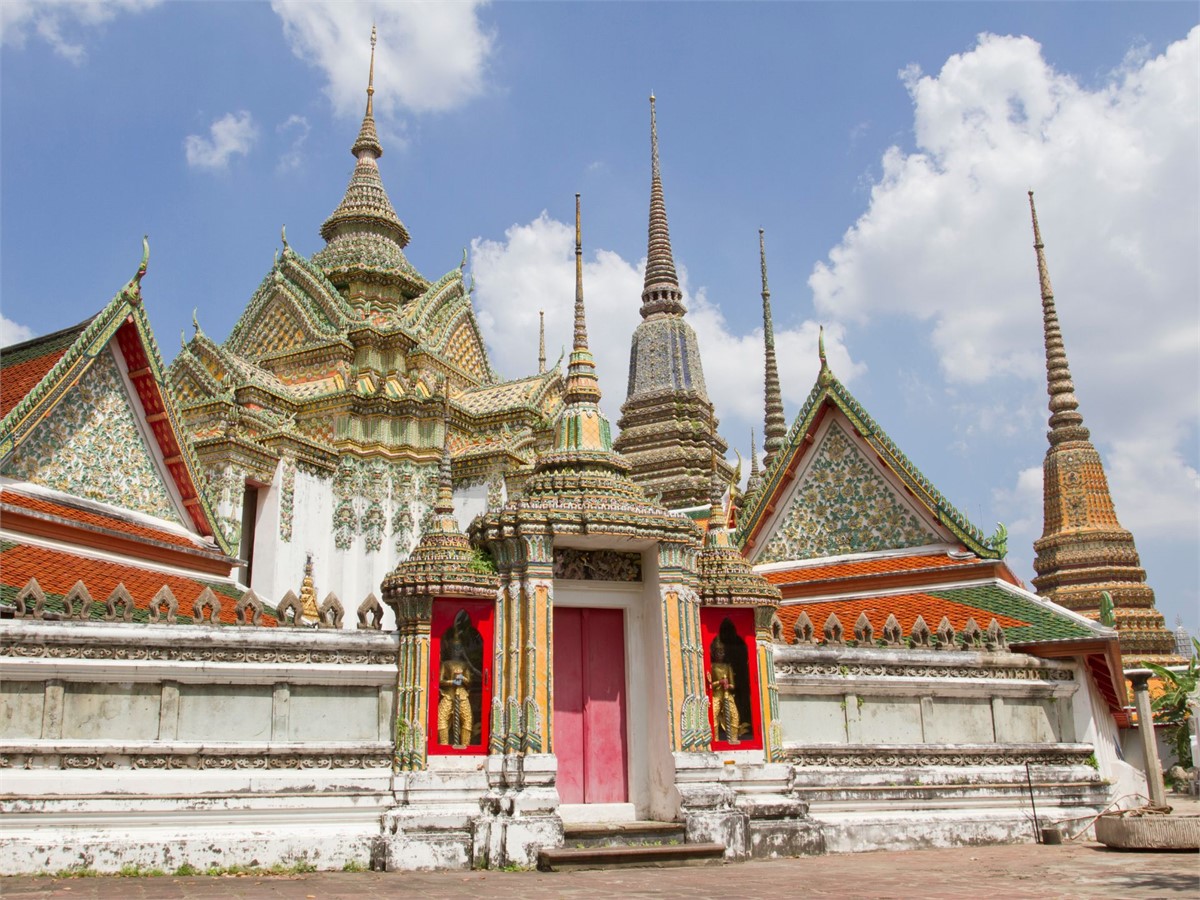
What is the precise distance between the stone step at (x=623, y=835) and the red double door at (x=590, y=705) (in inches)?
22.9

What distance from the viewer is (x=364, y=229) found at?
98.1ft

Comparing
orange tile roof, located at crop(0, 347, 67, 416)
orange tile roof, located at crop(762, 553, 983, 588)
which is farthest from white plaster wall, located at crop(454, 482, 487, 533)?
orange tile roof, located at crop(0, 347, 67, 416)

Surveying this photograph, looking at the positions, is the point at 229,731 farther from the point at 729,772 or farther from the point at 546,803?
the point at 729,772

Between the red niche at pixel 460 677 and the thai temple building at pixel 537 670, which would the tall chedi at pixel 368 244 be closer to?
the thai temple building at pixel 537 670

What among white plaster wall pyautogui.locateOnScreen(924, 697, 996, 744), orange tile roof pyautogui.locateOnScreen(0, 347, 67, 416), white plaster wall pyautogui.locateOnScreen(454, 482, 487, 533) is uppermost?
white plaster wall pyautogui.locateOnScreen(454, 482, 487, 533)

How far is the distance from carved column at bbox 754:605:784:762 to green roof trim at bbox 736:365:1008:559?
538 cm

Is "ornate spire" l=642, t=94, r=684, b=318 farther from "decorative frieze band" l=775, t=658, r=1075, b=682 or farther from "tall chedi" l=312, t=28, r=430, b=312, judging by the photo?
"decorative frieze band" l=775, t=658, r=1075, b=682

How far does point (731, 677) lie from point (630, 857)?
2.44 m

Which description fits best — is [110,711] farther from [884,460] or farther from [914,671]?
[884,460]

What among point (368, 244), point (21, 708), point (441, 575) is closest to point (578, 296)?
point (441, 575)

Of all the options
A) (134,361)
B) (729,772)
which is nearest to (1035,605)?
(729,772)

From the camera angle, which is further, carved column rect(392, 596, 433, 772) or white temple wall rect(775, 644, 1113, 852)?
white temple wall rect(775, 644, 1113, 852)

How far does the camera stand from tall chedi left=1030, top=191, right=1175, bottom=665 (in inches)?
1044

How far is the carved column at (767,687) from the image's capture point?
11117 mm
